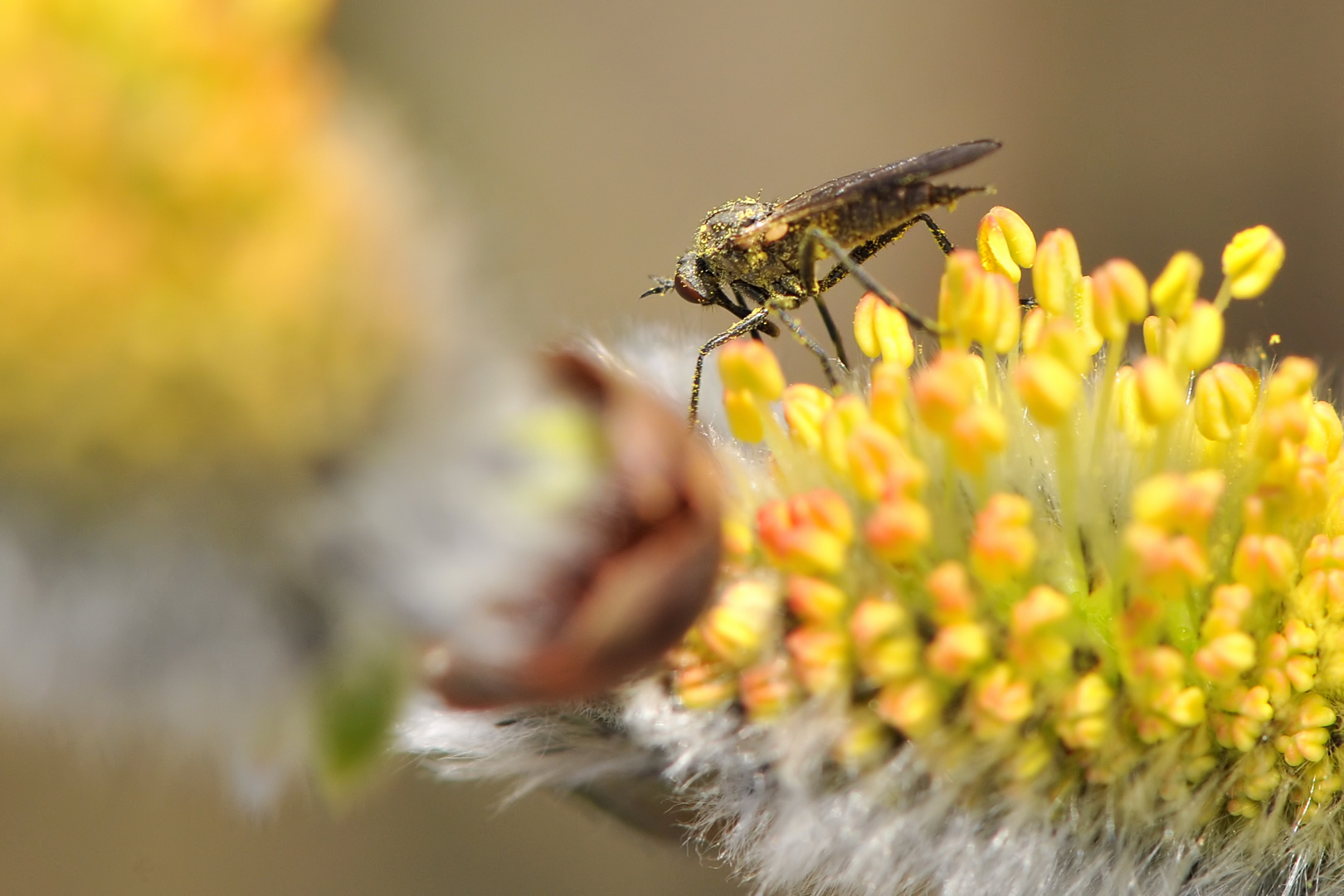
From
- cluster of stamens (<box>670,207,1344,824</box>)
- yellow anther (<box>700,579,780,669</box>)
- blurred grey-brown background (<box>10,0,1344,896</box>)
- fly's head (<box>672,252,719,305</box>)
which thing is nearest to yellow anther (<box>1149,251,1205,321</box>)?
cluster of stamens (<box>670,207,1344,824</box>)

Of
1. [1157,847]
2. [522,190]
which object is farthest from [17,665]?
[522,190]

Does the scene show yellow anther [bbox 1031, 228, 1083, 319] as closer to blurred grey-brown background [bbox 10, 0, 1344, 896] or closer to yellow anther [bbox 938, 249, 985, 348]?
yellow anther [bbox 938, 249, 985, 348]

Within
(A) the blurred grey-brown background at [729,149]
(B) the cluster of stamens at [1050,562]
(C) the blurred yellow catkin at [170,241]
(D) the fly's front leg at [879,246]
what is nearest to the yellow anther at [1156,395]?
(B) the cluster of stamens at [1050,562]

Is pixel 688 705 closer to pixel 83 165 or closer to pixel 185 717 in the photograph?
pixel 185 717

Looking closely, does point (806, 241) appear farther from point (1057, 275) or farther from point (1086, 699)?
point (1086, 699)

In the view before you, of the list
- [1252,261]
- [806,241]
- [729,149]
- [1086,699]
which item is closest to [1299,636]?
[1086,699]

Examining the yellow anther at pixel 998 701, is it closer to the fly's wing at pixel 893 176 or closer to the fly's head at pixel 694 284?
the fly's wing at pixel 893 176
